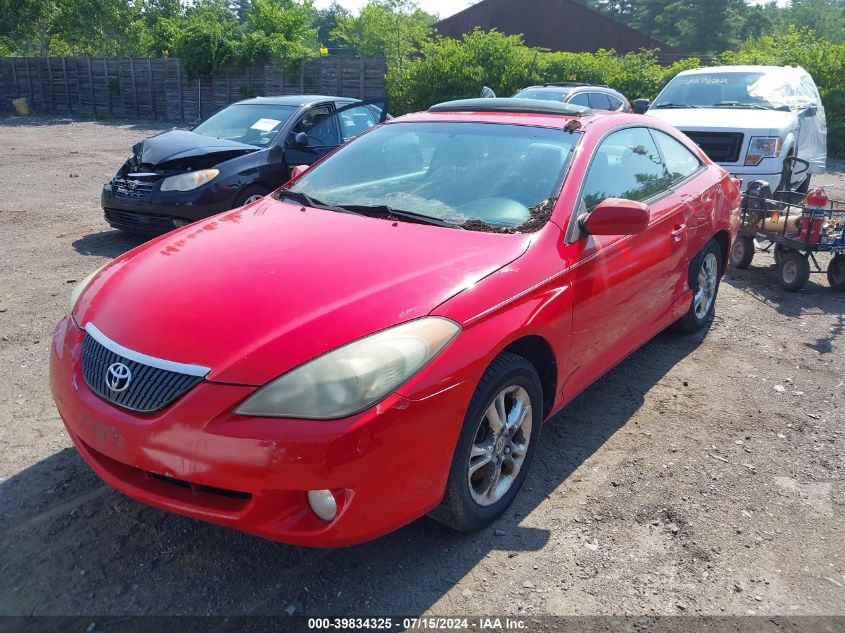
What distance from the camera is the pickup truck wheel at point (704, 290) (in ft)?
16.2

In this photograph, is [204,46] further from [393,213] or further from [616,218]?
[616,218]

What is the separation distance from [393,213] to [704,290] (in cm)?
283

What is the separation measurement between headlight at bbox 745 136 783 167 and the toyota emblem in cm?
810

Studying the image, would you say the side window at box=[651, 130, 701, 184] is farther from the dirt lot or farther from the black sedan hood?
the black sedan hood

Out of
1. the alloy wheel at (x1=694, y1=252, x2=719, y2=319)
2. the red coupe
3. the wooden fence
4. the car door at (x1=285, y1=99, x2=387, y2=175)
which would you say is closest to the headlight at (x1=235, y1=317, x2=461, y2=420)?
the red coupe

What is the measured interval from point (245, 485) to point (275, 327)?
1.81 ft

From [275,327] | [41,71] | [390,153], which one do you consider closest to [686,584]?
[275,327]

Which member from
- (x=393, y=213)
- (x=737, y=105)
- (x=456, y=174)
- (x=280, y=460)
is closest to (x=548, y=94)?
(x=737, y=105)

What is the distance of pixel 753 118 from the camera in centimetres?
884

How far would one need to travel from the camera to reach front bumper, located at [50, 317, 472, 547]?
2.24 meters

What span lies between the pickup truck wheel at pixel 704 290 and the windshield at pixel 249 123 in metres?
4.94

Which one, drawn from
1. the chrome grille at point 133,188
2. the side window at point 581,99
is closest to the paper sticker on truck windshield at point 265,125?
the chrome grille at point 133,188

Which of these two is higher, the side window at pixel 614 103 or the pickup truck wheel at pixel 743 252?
the side window at pixel 614 103

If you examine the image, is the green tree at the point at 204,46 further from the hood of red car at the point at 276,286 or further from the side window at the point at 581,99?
the hood of red car at the point at 276,286
